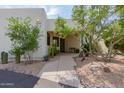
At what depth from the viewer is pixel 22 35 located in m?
14.8

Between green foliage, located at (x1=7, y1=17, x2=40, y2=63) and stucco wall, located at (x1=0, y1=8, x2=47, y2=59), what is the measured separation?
0.97 meters

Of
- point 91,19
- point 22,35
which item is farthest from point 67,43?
point 91,19

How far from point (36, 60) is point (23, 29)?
2647 millimetres

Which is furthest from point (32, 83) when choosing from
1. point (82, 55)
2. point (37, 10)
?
point (82, 55)

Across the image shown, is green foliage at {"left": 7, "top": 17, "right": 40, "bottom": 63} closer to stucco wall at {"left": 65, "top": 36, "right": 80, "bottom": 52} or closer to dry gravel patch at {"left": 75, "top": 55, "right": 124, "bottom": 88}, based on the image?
dry gravel patch at {"left": 75, "top": 55, "right": 124, "bottom": 88}

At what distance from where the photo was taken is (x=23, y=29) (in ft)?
48.1

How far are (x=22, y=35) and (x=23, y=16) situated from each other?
1.94 metres

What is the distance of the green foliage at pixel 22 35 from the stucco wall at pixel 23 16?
97 cm

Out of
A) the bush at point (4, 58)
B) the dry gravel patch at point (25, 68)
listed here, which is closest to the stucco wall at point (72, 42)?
the bush at point (4, 58)

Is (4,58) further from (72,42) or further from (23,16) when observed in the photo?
(72,42)

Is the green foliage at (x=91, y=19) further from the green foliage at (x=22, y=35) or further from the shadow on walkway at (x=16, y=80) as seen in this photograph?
the shadow on walkway at (x=16, y=80)

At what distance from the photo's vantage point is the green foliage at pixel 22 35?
14.7m

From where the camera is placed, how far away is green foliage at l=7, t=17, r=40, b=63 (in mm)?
14672
